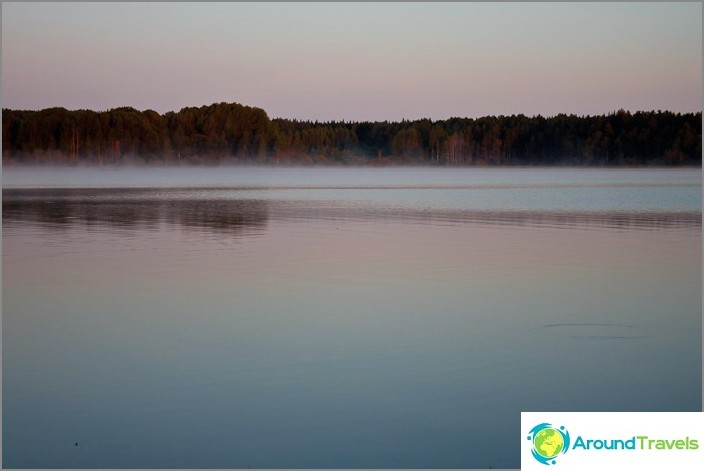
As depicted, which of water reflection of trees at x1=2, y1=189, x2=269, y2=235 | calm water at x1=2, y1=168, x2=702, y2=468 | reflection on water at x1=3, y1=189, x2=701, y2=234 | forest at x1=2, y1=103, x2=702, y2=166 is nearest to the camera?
calm water at x1=2, y1=168, x2=702, y2=468

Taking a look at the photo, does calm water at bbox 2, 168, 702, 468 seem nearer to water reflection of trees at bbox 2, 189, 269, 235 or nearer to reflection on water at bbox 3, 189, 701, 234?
water reflection of trees at bbox 2, 189, 269, 235

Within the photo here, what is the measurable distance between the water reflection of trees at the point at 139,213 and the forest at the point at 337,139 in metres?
79.8

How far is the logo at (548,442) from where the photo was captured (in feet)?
17.8

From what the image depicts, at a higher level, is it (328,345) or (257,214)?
(257,214)

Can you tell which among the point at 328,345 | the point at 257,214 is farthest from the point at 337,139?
the point at 328,345

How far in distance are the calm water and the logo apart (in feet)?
0.68

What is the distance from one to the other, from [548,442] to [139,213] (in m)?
18.9

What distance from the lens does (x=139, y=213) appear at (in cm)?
2320

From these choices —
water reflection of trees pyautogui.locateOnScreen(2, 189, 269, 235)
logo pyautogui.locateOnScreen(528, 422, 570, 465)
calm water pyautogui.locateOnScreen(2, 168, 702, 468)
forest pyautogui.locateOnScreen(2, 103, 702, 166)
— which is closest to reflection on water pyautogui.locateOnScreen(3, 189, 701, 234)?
water reflection of trees pyautogui.locateOnScreen(2, 189, 269, 235)

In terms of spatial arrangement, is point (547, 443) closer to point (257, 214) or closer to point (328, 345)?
point (328, 345)

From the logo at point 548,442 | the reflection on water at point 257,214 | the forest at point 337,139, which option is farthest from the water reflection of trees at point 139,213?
the forest at point 337,139

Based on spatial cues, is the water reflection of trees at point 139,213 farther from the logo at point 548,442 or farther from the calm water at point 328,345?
the logo at point 548,442

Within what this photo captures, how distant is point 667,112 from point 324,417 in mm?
124091

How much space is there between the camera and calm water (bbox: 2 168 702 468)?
5.74 metres
